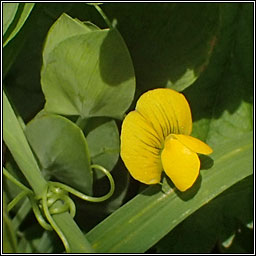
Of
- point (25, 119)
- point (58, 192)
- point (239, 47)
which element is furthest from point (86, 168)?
point (239, 47)

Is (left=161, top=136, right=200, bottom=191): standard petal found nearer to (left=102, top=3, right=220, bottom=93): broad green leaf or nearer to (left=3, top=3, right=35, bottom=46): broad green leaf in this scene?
(left=102, top=3, right=220, bottom=93): broad green leaf

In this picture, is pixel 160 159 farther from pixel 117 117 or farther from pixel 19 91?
pixel 19 91

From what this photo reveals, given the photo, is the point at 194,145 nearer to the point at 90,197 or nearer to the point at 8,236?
the point at 90,197

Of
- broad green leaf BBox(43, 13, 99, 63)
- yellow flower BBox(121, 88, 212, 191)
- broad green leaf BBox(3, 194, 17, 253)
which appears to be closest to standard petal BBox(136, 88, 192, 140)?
yellow flower BBox(121, 88, 212, 191)

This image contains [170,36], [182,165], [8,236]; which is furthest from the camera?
[170,36]

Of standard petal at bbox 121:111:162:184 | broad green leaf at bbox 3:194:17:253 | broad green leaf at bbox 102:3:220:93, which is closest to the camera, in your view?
broad green leaf at bbox 3:194:17:253

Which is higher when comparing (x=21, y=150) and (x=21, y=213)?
(x=21, y=150)

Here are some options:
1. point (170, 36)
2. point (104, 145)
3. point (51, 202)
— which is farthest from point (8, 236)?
point (170, 36)

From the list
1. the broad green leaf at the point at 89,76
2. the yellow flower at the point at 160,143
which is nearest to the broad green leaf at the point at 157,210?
the yellow flower at the point at 160,143
